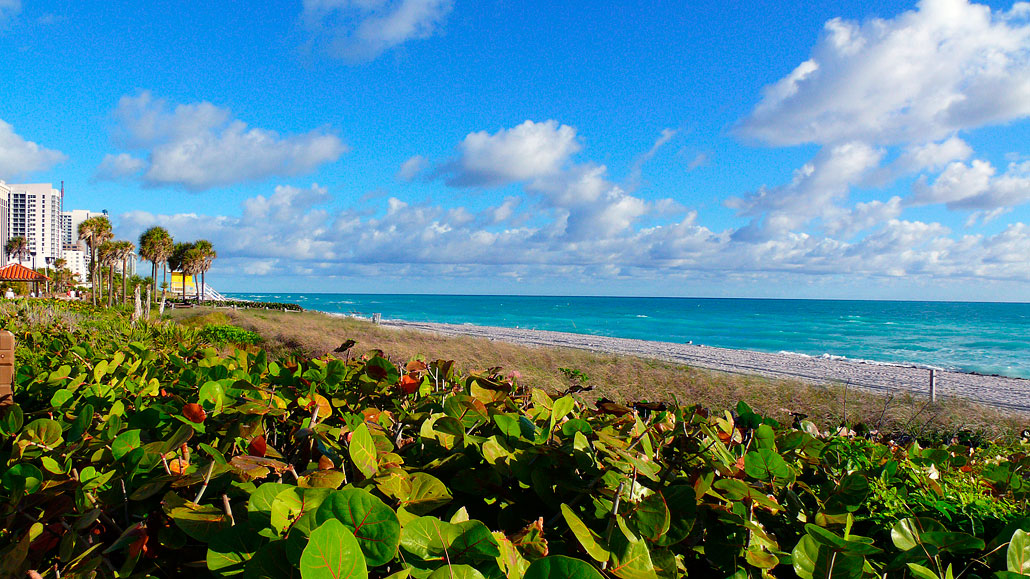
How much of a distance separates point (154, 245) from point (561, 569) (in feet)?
189

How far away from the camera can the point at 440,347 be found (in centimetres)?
1675

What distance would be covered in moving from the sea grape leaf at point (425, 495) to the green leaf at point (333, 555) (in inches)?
10.1

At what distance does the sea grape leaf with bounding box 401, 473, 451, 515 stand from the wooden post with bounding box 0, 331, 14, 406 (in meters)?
1.47

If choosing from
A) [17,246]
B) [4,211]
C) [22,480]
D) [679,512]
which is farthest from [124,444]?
[4,211]

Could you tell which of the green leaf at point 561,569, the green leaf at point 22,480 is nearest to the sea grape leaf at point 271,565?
the green leaf at point 561,569

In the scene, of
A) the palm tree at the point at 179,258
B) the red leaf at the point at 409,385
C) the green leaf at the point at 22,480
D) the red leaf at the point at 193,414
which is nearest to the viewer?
the green leaf at the point at 22,480

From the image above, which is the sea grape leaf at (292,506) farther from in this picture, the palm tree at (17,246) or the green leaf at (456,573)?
the palm tree at (17,246)

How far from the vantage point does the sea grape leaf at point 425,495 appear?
2.56 feet

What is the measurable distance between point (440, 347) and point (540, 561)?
16.4m

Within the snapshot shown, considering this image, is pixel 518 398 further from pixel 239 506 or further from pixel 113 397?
pixel 113 397

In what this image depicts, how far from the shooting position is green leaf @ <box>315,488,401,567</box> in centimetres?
59

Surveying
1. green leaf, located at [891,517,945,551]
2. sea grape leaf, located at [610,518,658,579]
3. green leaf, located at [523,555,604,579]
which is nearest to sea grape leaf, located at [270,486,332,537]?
green leaf, located at [523,555,604,579]

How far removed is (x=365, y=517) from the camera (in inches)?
23.8

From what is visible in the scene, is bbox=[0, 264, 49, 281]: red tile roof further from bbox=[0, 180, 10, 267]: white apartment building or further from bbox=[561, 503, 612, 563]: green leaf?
bbox=[0, 180, 10, 267]: white apartment building
